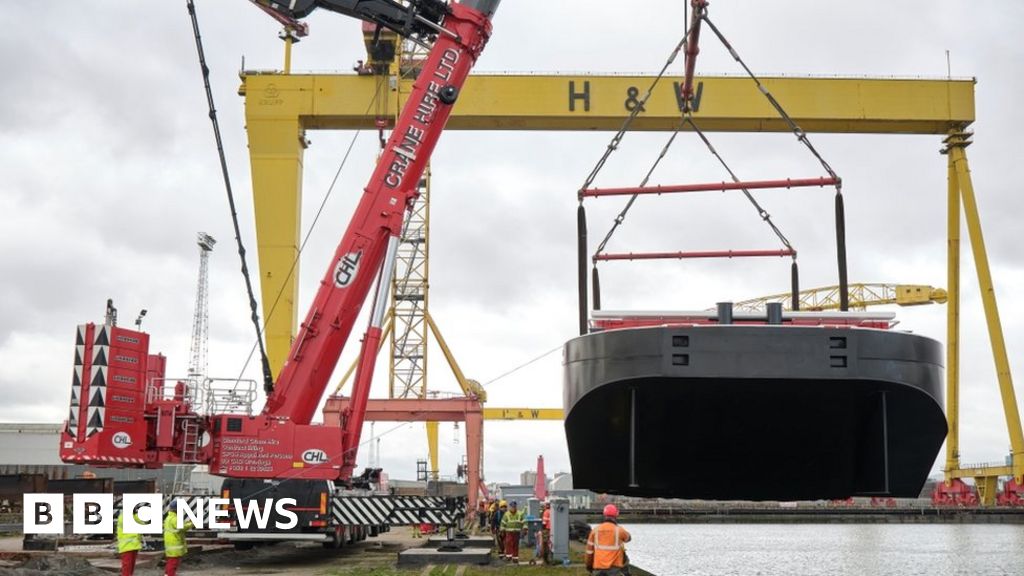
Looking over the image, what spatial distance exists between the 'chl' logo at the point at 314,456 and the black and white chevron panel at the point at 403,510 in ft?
1.66

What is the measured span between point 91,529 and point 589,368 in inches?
330

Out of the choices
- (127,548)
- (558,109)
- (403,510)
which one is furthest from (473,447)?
(127,548)

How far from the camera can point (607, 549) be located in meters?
7.68

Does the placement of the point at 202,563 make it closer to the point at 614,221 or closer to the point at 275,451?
the point at 275,451

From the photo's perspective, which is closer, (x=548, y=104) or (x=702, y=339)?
(x=702, y=339)

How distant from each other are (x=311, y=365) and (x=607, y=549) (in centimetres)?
580

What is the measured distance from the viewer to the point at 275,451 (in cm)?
1224

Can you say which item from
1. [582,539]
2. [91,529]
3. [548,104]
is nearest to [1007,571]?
[582,539]

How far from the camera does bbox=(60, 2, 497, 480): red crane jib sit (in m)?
11.5

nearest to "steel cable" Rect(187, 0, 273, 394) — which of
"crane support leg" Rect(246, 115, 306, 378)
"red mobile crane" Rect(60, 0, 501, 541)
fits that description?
"red mobile crane" Rect(60, 0, 501, 541)

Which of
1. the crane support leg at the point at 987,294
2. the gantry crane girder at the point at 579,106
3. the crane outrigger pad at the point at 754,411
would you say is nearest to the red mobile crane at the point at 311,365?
the crane outrigger pad at the point at 754,411

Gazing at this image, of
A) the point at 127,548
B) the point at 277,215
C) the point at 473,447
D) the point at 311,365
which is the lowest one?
the point at 127,548

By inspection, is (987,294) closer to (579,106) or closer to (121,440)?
(579,106)

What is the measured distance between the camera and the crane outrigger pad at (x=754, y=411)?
7484 mm
